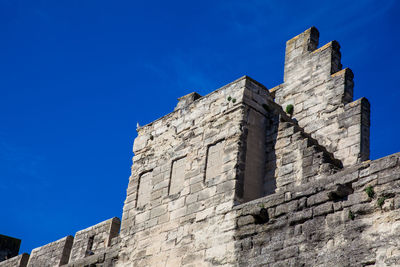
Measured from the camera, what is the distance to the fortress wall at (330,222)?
27.6 feet

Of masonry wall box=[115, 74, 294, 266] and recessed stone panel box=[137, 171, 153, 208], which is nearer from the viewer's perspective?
masonry wall box=[115, 74, 294, 266]

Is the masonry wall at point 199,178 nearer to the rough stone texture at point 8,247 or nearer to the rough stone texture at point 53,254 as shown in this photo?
the rough stone texture at point 53,254

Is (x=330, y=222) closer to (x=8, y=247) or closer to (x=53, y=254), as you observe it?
(x=53, y=254)

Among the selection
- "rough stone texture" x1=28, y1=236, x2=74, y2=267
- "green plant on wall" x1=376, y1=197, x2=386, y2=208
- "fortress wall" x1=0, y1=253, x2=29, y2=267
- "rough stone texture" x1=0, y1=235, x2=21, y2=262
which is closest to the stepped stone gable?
"green plant on wall" x1=376, y1=197, x2=386, y2=208

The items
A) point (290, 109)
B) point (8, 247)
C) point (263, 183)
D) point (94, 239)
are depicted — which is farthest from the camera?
point (8, 247)

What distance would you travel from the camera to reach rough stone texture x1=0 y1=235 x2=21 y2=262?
695 inches

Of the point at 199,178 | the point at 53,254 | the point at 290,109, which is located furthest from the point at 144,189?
the point at 53,254

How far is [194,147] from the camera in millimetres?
11586

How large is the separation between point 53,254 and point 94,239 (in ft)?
3.89

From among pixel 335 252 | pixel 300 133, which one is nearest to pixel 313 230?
pixel 335 252

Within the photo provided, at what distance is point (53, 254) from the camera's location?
14531 millimetres

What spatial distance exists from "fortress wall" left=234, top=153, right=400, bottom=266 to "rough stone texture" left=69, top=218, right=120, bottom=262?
4009mm

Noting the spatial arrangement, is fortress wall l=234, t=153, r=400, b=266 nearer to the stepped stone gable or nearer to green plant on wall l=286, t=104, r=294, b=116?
the stepped stone gable

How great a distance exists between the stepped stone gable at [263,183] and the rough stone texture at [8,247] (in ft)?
13.2
